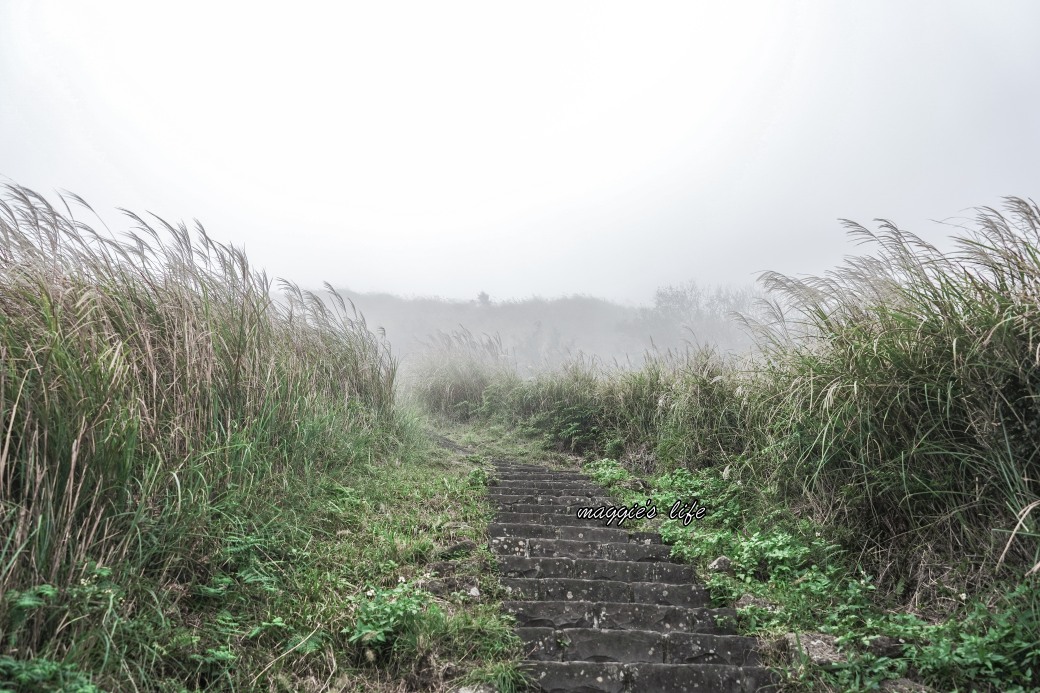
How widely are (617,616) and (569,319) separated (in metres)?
37.4

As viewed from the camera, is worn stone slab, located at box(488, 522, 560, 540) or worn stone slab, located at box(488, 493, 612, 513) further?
worn stone slab, located at box(488, 493, 612, 513)

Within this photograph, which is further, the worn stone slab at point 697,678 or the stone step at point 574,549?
the stone step at point 574,549

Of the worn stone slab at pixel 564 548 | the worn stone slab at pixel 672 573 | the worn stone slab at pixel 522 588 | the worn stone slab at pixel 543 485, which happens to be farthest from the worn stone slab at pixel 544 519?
the worn stone slab at pixel 522 588

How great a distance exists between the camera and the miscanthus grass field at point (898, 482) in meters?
3.05

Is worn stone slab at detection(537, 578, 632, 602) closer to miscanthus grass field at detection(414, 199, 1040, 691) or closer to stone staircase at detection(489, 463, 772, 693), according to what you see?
stone staircase at detection(489, 463, 772, 693)

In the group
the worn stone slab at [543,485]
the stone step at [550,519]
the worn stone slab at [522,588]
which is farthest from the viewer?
the worn stone slab at [543,485]

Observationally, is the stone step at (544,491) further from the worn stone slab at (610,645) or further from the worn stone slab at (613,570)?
the worn stone slab at (610,645)

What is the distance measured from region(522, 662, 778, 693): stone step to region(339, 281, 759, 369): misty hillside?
29633 mm

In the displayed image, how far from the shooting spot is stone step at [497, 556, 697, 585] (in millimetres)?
4375

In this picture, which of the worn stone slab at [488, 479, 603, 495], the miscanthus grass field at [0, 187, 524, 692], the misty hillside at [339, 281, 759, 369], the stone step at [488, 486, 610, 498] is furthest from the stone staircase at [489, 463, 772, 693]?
the misty hillside at [339, 281, 759, 369]

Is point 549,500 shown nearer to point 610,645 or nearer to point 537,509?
point 537,509

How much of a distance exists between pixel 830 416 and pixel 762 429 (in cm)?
144

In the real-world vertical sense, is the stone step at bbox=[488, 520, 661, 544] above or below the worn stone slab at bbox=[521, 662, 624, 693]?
above

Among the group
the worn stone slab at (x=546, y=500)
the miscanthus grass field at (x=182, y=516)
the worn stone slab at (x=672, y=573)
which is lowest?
the worn stone slab at (x=672, y=573)
